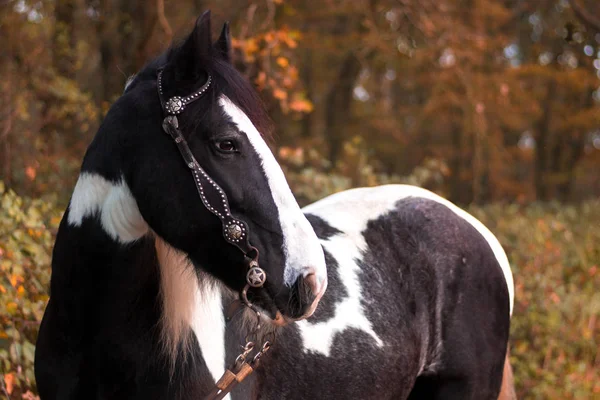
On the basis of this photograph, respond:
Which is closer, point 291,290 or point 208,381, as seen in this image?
point 291,290

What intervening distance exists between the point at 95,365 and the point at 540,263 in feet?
21.1

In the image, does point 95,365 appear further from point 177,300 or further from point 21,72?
point 21,72

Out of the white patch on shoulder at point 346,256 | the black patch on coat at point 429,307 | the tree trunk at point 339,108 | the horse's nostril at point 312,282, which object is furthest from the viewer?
the tree trunk at point 339,108

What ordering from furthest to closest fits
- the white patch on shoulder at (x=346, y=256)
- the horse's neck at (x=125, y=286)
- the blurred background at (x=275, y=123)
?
the blurred background at (x=275, y=123) < the white patch on shoulder at (x=346, y=256) < the horse's neck at (x=125, y=286)

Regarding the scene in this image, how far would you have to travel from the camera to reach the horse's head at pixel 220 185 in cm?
244

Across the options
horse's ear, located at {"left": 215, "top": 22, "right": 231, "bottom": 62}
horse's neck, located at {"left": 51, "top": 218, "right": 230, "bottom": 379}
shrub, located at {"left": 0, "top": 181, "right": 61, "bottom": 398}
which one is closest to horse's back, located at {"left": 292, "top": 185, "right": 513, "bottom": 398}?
horse's neck, located at {"left": 51, "top": 218, "right": 230, "bottom": 379}

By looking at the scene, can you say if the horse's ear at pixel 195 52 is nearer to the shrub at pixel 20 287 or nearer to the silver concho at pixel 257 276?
the silver concho at pixel 257 276

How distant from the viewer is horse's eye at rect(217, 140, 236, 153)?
8.07 ft

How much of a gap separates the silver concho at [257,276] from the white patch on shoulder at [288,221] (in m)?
0.07

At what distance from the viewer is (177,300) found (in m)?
2.63

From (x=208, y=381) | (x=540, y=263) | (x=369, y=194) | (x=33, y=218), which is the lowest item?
(x=540, y=263)

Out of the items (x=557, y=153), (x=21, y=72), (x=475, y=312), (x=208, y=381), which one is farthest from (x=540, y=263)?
(x=557, y=153)

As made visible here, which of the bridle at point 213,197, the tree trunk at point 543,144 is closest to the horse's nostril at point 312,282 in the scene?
the bridle at point 213,197

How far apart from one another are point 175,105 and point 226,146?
0.21 metres
